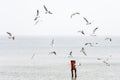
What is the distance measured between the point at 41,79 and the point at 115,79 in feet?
28.7

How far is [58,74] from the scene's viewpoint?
2557 inches

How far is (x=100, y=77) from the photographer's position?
5972cm

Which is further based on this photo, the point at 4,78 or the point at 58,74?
the point at 58,74

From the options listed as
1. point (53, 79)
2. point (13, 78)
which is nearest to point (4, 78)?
point (13, 78)

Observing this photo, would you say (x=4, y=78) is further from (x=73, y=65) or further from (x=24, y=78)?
(x=73, y=65)

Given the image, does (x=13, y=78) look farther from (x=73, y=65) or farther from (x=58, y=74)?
→ (x=73, y=65)

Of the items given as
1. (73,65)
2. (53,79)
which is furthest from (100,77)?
(73,65)

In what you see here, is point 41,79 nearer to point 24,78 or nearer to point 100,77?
point 24,78

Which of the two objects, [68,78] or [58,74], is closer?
[68,78]

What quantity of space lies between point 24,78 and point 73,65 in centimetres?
2264

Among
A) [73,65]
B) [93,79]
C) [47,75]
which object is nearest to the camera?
[73,65]

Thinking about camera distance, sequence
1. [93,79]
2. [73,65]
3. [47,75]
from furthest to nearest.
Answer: [47,75]
[93,79]
[73,65]

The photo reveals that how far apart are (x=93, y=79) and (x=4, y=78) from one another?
34.6 ft

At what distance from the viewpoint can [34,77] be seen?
59.8 m
